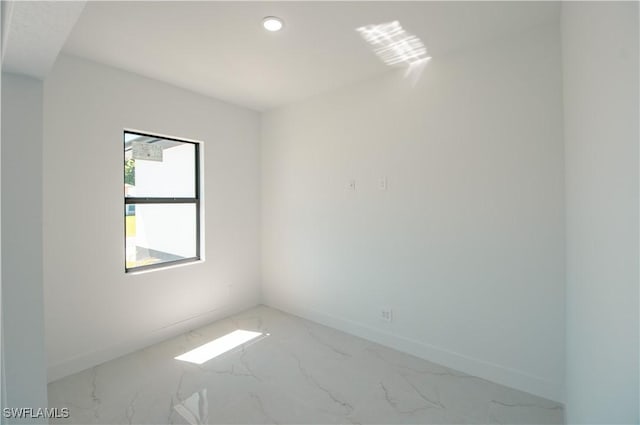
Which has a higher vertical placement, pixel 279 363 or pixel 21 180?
pixel 21 180

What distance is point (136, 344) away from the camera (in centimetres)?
274

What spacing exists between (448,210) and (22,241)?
8.75ft

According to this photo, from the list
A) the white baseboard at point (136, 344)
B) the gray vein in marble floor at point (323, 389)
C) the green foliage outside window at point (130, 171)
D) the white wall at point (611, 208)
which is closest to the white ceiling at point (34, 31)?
the green foliage outside window at point (130, 171)

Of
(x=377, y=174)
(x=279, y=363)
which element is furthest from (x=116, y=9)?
(x=279, y=363)

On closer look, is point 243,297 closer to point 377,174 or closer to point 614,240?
point 377,174

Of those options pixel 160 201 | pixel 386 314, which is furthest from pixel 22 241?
pixel 386 314

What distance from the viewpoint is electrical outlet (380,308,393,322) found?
110 inches

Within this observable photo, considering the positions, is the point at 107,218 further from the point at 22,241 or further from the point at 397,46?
the point at 397,46

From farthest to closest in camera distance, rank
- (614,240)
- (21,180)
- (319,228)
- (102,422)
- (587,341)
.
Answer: (319,228)
(102,422)
(21,180)
(587,341)
(614,240)

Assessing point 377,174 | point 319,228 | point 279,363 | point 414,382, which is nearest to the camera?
point 414,382

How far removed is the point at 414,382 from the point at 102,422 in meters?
2.04

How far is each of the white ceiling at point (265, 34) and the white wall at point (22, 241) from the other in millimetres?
794

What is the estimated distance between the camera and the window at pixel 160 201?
280 centimetres

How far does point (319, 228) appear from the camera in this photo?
3.30m
